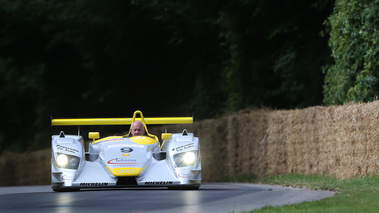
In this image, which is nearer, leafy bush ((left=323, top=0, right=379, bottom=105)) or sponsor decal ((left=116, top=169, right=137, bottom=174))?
sponsor decal ((left=116, top=169, right=137, bottom=174))

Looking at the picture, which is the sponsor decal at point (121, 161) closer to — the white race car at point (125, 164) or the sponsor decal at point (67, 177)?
the white race car at point (125, 164)

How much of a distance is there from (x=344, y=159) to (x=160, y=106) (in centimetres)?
2172

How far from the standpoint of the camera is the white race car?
1595 centimetres

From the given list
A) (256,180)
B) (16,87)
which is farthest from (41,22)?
(256,180)

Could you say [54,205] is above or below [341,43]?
below

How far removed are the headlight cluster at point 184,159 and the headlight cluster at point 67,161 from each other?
188cm

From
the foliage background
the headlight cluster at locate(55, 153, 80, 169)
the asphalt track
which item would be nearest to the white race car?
the headlight cluster at locate(55, 153, 80, 169)

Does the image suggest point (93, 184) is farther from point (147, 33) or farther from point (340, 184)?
point (147, 33)

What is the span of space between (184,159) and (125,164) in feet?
3.88

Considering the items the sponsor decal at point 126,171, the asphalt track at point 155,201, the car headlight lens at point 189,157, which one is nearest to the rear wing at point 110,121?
the car headlight lens at point 189,157

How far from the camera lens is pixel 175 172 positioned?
16.3 m

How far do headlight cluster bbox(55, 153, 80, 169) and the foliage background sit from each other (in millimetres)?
13952

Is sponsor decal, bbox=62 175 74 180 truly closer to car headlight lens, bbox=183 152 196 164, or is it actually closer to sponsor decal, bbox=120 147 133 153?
sponsor decal, bbox=120 147 133 153

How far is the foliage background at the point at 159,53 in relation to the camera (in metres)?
30.7
